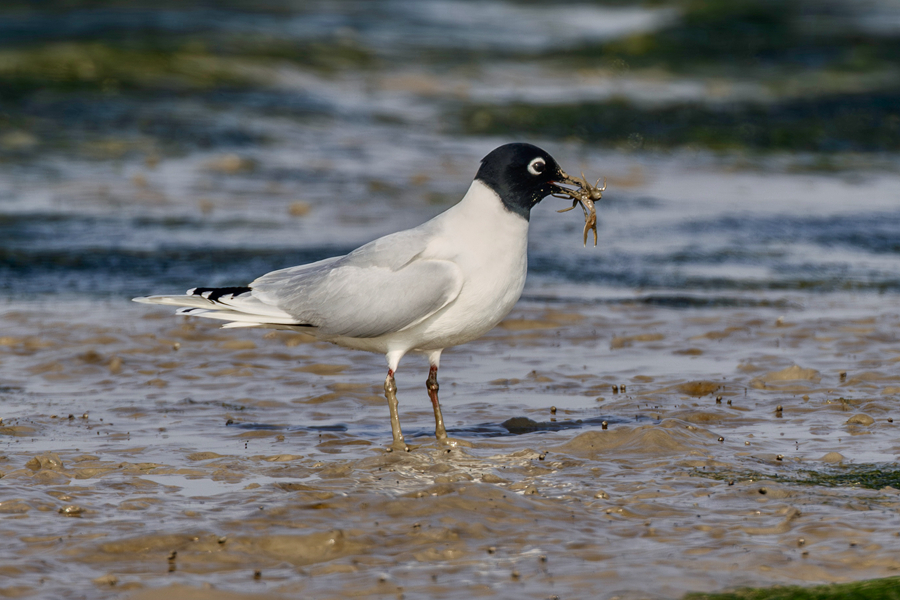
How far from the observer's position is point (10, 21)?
2294 cm

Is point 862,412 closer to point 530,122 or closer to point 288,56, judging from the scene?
point 530,122

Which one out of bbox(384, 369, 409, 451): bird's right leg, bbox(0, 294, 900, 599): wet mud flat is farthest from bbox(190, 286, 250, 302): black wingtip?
bbox(384, 369, 409, 451): bird's right leg

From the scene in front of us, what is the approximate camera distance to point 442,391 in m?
7.25

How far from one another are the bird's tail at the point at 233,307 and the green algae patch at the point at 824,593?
311 centimetres

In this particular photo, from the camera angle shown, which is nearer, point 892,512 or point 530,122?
point 892,512

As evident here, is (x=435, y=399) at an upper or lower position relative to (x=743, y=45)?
lower

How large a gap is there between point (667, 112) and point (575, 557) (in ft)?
52.5

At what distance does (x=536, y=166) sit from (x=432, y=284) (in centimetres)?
89

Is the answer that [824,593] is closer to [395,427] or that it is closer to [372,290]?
[395,427]

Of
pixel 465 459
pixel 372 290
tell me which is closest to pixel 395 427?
pixel 465 459

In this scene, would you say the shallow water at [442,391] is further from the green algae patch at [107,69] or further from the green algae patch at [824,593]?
the green algae patch at [107,69]

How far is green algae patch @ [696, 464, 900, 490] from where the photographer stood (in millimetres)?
5199

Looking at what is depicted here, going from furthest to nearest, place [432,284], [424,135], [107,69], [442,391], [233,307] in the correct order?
[107,69] < [424,135] < [442,391] < [233,307] < [432,284]

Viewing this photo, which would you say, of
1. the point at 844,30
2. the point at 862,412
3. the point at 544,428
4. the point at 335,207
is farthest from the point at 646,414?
the point at 844,30
